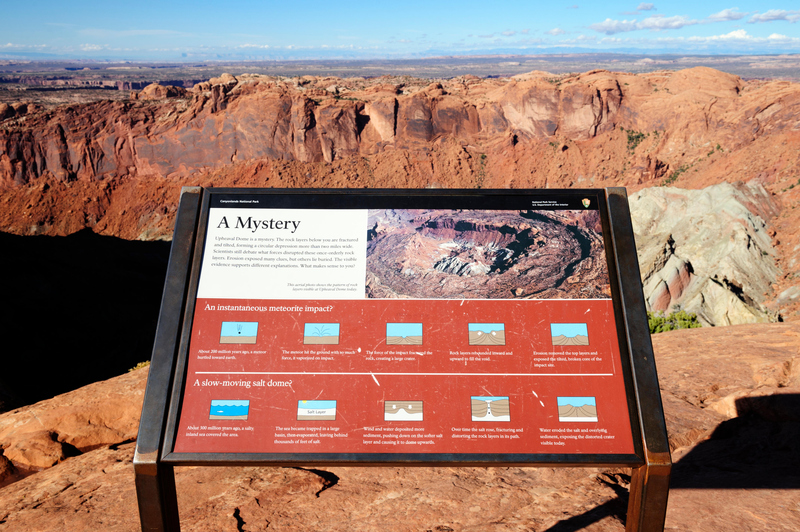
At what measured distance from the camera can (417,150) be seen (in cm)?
3809

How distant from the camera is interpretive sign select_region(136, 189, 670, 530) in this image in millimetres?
2629

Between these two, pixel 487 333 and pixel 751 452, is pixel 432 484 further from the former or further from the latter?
pixel 751 452

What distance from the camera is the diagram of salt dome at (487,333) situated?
9.31 ft

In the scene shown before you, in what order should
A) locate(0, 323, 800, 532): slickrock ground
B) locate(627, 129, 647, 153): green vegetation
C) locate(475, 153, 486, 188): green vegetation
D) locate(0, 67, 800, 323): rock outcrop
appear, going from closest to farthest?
1. locate(0, 323, 800, 532): slickrock ground
2. locate(627, 129, 647, 153): green vegetation
3. locate(0, 67, 800, 323): rock outcrop
4. locate(475, 153, 486, 188): green vegetation

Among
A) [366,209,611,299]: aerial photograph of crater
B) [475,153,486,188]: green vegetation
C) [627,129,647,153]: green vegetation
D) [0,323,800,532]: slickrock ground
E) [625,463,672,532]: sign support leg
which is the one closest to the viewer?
[625,463,672,532]: sign support leg

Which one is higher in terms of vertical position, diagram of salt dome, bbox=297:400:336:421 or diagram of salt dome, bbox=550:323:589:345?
diagram of salt dome, bbox=550:323:589:345

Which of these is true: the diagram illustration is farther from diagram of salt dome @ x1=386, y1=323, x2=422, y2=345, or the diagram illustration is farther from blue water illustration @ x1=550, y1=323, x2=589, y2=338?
blue water illustration @ x1=550, y1=323, x2=589, y2=338

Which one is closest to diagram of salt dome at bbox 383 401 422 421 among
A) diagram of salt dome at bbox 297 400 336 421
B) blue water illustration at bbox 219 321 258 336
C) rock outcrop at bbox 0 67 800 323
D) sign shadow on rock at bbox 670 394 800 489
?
diagram of salt dome at bbox 297 400 336 421

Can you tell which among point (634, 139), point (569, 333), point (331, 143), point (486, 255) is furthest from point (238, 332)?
point (634, 139)

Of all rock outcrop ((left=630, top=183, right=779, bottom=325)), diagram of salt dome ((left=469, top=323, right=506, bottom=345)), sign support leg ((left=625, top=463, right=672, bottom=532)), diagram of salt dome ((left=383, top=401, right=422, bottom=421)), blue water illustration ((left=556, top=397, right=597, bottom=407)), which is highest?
diagram of salt dome ((left=469, top=323, right=506, bottom=345))

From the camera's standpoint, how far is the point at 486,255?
3.04 m

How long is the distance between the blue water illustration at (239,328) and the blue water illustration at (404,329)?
80cm

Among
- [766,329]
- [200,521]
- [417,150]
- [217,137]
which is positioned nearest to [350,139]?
Answer: [417,150]

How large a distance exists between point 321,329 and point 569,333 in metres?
1.50
